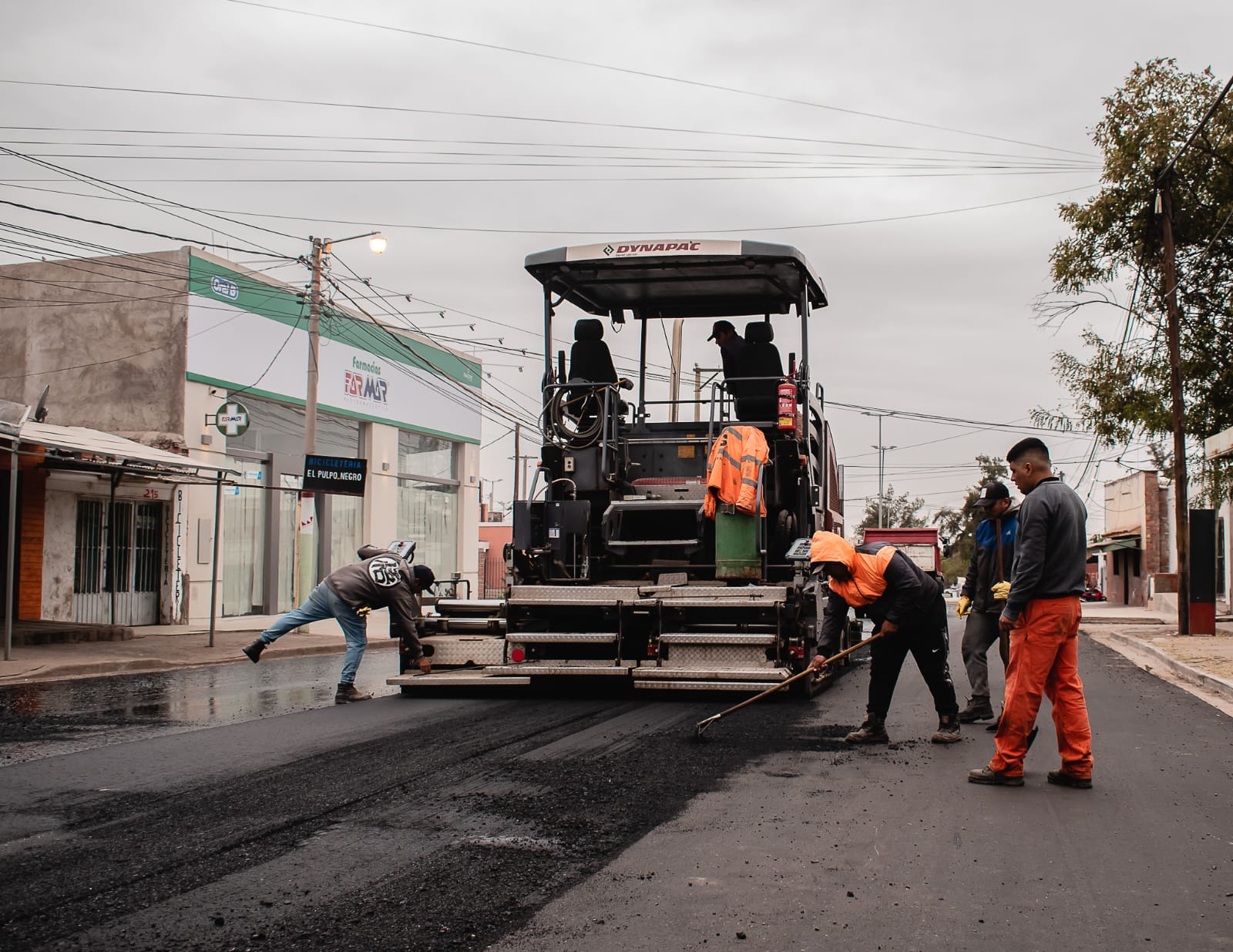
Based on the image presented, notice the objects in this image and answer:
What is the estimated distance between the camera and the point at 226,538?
76.1 feet

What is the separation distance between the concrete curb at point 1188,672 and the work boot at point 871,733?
5.25 metres

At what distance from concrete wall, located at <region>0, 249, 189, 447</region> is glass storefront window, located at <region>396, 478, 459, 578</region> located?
29.4 ft

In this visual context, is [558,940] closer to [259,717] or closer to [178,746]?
[178,746]

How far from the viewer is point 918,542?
3250 cm

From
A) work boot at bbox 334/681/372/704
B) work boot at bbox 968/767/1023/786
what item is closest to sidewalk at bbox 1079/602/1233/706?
work boot at bbox 968/767/1023/786

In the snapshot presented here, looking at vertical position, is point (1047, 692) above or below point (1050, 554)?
below

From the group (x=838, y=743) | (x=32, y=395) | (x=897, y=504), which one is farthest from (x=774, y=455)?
(x=897, y=504)

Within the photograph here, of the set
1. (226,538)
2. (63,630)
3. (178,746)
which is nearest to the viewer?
(178,746)

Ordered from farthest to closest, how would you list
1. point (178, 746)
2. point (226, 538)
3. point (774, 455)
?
point (226, 538) < point (774, 455) < point (178, 746)

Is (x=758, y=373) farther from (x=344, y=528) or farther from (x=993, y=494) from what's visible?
(x=344, y=528)

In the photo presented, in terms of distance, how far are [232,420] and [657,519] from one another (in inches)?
521

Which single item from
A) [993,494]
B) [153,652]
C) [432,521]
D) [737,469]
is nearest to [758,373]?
[737,469]

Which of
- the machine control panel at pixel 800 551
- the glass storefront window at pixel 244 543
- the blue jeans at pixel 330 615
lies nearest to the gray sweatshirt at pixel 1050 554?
the machine control panel at pixel 800 551

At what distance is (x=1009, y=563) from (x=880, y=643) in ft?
4.66
